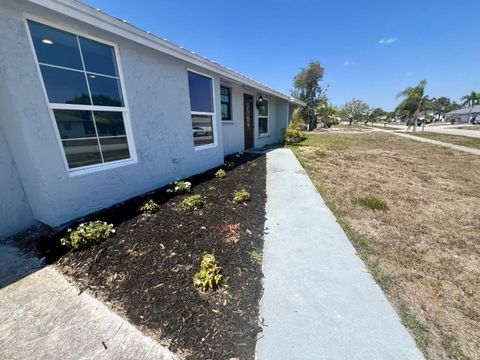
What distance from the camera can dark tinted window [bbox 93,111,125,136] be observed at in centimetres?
362

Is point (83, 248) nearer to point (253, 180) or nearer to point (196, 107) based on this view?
point (253, 180)

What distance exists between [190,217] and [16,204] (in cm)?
257

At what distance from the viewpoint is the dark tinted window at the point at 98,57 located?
3.36m

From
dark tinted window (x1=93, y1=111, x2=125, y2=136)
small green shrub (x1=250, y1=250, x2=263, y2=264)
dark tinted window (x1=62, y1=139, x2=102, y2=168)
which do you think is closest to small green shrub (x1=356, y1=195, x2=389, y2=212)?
small green shrub (x1=250, y1=250, x2=263, y2=264)

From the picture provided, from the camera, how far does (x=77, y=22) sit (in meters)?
3.09

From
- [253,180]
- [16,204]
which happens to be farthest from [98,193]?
[253,180]

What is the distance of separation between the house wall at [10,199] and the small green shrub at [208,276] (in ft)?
10.1

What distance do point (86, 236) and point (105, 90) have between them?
2.62 metres

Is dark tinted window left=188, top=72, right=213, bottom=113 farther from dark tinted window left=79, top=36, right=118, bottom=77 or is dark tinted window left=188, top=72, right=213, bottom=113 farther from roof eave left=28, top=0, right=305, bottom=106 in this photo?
dark tinted window left=79, top=36, right=118, bottom=77

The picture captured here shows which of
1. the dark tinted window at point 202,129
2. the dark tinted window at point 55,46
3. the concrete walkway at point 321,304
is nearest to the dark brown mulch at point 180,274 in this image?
the concrete walkway at point 321,304

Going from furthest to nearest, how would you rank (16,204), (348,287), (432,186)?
(432,186) → (16,204) → (348,287)

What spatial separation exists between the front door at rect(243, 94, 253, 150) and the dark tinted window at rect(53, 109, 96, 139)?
23.5ft

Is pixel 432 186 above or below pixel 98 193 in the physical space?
below

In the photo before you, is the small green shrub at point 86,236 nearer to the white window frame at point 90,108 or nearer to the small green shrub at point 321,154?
the white window frame at point 90,108
